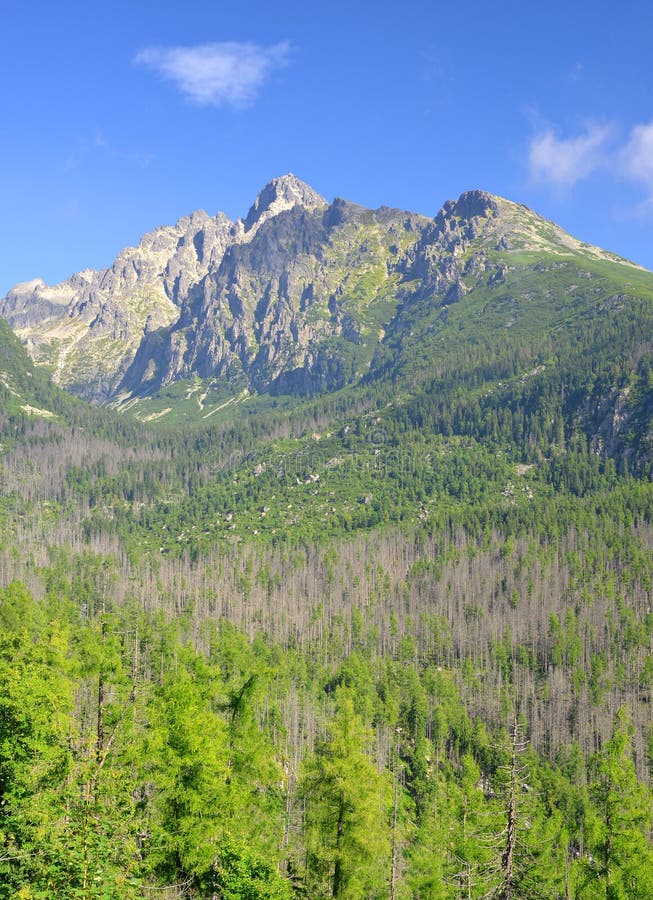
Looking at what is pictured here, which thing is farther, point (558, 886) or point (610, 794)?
point (558, 886)

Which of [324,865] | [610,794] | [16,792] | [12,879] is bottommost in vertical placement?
[324,865]

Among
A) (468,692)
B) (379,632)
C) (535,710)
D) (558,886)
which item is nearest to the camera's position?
(558,886)

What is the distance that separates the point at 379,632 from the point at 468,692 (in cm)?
3694

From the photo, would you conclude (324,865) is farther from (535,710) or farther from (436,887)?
(535,710)

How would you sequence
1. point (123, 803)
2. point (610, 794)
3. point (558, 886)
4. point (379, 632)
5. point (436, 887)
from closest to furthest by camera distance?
point (123, 803)
point (610, 794)
point (436, 887)
point (558, 886)
point (379, 632)

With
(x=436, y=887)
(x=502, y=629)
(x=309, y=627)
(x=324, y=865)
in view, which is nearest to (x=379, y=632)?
(x=309, y=627)

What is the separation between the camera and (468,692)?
521 feet

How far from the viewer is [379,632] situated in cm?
19112

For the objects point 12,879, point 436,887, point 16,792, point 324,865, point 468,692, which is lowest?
point 468,692

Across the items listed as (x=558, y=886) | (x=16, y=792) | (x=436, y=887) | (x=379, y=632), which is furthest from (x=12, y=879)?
(x=379, y=632)

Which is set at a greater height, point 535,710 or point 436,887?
point 436,887

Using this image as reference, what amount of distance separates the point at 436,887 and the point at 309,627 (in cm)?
14322

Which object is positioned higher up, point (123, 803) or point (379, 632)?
point (123, 803)

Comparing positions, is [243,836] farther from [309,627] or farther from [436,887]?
[309,627]
